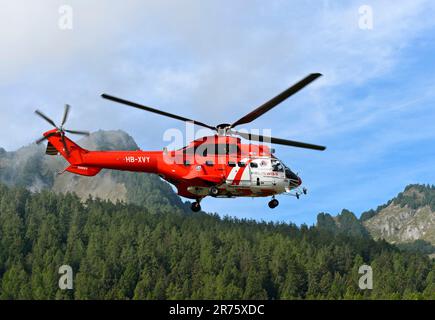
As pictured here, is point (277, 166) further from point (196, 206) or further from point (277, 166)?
point (196, 206)

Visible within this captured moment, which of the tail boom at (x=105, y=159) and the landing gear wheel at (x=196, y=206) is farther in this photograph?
the landing gear wheel at (x=196, y=206)

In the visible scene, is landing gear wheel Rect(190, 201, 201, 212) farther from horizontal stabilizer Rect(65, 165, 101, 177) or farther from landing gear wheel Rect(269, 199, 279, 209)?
horizontal stabilizer Rect(65, 165, 101, 177)

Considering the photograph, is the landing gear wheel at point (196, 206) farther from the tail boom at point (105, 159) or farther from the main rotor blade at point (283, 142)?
the main rotor blade at point (283, 142)

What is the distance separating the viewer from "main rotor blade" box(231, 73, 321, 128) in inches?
1352

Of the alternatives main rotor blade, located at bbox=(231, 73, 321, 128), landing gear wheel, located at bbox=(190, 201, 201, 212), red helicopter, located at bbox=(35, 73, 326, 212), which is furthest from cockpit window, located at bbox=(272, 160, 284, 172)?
landing gear wheel, located at bbox=(190, 201, 201, 212)

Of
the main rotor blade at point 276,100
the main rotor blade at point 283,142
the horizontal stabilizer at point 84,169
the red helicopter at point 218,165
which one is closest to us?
the main rotor blade at point 276,100

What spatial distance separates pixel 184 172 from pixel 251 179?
13.8ft

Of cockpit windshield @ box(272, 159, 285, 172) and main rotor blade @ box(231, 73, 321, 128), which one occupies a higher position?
main rotor blade @ box(231, 73, 321, 128)

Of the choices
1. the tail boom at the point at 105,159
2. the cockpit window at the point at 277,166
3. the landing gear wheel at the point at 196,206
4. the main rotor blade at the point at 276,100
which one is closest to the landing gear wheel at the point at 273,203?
the cockpit window at the point at 277,166

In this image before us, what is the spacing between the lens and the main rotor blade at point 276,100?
34331 mm
